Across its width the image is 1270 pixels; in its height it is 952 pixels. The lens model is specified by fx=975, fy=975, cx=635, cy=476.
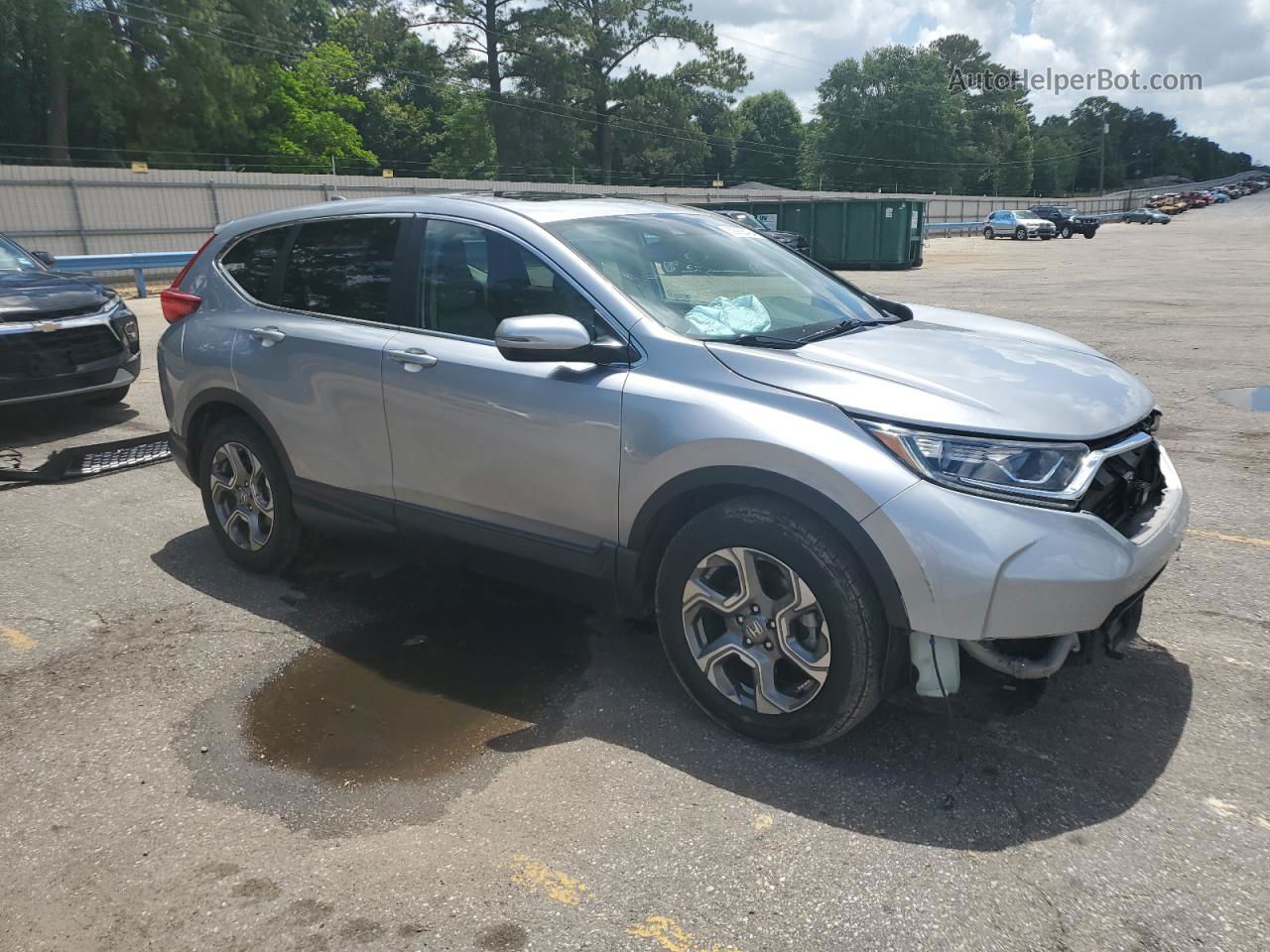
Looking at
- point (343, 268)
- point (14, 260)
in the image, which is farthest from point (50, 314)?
point (343, 268)

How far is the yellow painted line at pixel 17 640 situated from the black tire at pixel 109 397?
4.06 metres

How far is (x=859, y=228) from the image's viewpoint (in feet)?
103

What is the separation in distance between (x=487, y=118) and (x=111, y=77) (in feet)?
67.2

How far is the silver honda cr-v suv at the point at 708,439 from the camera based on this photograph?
2.78 m

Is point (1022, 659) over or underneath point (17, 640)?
over

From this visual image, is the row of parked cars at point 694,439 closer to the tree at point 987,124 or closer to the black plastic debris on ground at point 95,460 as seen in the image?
the black plastic debris on ground at point 95,460

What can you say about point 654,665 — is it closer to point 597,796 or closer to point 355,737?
A: point 597,796

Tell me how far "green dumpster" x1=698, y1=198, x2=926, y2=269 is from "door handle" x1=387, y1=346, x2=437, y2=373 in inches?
1120

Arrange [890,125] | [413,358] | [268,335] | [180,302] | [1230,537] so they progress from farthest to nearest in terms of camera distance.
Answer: [890,125] → [1230,537] → [180,302] → [268,335] → [413,358]

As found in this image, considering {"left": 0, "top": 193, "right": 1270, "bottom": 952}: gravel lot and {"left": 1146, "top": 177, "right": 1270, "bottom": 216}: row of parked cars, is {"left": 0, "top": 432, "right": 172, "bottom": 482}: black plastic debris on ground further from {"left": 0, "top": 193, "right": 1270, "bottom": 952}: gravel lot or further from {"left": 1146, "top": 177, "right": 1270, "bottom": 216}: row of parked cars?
{"left": 1146, "top": 177, "right": 1270, "bottom": 216}: row of parked cars

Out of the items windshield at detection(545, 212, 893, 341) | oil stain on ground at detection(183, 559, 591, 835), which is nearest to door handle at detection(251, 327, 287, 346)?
oil stain on ground at detection(183, 559, 591, 835)

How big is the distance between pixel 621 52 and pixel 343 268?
6075cm

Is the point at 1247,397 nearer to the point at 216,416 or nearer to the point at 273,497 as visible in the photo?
the point at 273,497

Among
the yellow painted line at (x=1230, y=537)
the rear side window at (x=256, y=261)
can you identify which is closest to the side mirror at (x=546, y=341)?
the rear side window at (x=256, y=261)
